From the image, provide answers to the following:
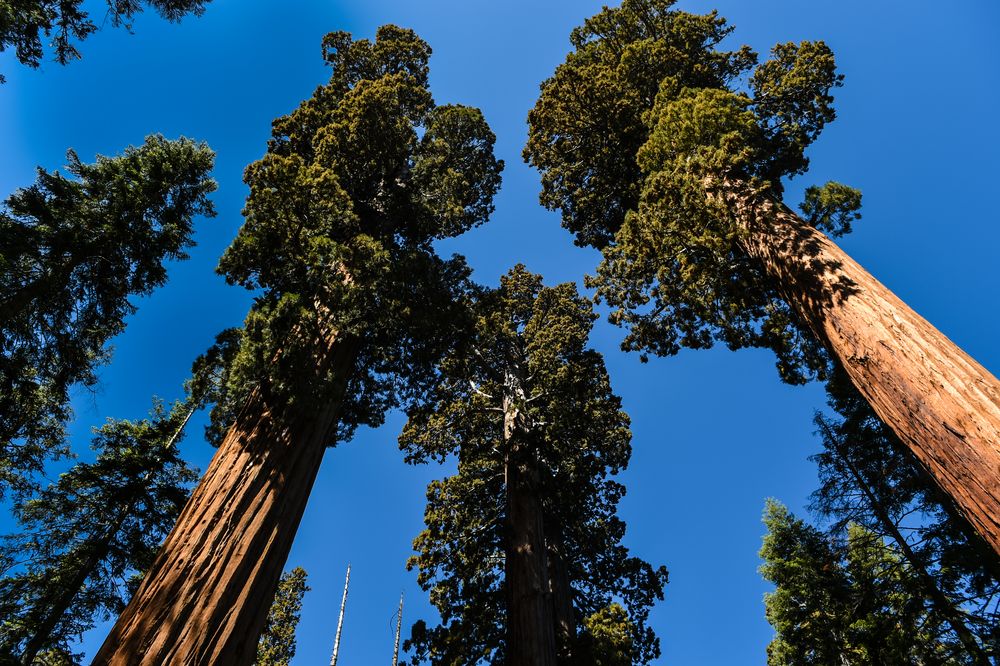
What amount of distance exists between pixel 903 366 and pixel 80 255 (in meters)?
11.8

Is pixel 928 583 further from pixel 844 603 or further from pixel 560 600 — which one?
pixel 560 600

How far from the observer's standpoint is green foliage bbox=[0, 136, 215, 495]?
25.2 ft

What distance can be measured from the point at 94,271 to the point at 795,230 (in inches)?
456

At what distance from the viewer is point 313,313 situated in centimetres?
589

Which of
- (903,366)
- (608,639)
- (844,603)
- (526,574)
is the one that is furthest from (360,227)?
(844,603)

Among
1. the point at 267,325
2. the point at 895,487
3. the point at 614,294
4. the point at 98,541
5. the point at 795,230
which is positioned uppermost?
the point at 614,294

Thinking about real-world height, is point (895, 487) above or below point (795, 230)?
above

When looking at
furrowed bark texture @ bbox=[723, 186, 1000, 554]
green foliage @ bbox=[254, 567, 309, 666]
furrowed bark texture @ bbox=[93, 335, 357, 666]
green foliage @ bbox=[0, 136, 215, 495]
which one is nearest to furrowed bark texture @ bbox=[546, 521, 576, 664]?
furrowed bark texture @ bbox=[93, 335, 357, 666]

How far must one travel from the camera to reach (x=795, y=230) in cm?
614

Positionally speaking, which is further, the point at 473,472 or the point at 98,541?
the point at 473,472

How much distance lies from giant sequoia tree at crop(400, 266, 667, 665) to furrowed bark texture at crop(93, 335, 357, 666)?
4.83m

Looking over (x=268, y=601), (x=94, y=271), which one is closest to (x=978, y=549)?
(x=268, y=601)

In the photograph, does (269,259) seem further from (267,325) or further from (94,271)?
(94,271)

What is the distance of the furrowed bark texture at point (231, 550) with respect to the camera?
3.26 metres
